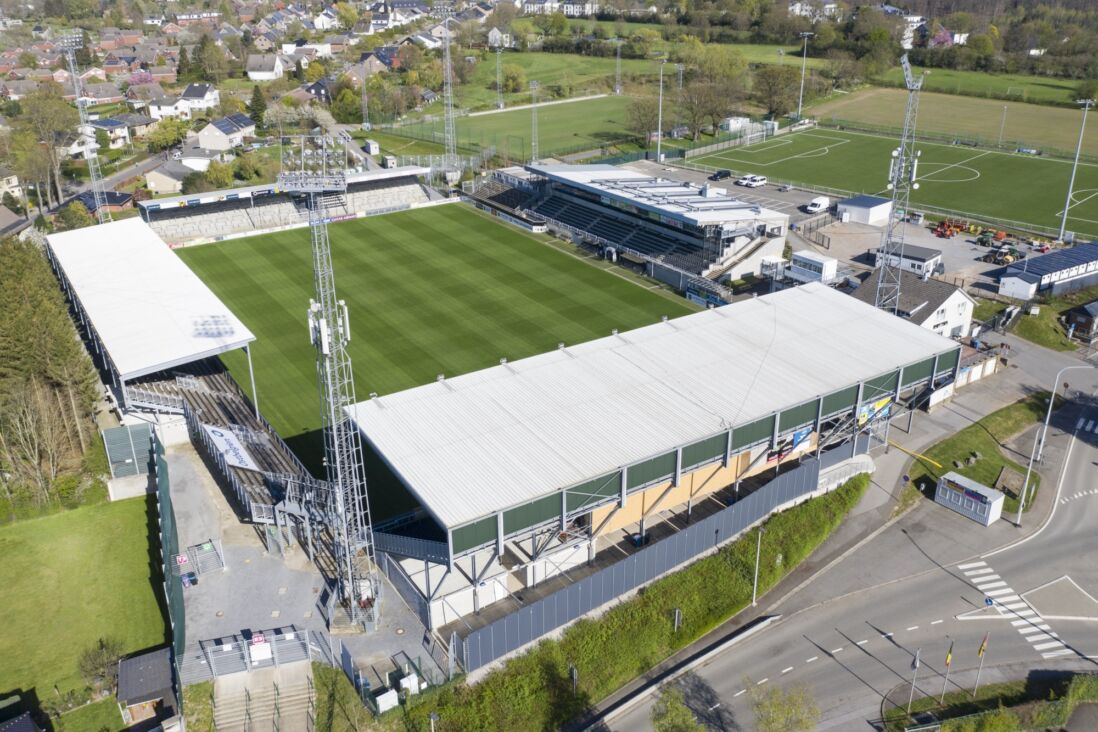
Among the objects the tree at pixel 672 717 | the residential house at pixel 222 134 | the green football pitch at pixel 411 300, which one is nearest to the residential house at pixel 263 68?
the residential house at pixel 222 134

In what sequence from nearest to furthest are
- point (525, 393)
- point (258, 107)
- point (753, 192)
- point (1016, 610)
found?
1. point (1016, 610)
2. point (525, 393)
3. point (753, 192)
4. point (258, 107)

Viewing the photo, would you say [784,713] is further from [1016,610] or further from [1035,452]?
[1035,452]

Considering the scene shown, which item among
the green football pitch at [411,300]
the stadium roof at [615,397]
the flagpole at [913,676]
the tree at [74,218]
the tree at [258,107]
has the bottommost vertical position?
the flagpole at [913,676]

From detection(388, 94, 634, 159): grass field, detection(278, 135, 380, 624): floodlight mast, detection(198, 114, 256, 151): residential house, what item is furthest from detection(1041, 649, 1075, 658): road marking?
detection(198, 114, 256, 151): residential house

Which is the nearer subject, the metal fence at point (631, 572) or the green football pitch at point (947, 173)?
the metal fence at point (631, 572)

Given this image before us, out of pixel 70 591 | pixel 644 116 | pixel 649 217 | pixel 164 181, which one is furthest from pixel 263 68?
pixel 70 591

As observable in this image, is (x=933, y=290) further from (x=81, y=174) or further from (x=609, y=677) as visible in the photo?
(x=81, y=174)

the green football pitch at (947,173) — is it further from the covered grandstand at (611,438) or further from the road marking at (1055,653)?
the road marking at (1055,653)
